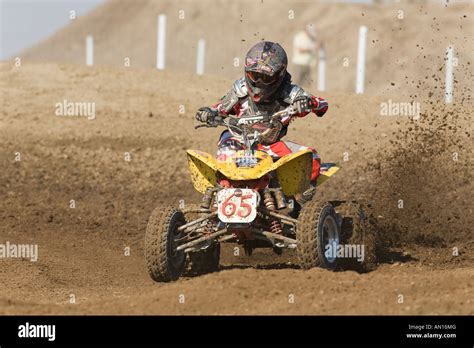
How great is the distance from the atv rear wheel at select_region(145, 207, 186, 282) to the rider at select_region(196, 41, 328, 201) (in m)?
0.98

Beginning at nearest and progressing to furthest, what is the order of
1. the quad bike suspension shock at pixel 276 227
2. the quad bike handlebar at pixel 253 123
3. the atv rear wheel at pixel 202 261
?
the quad bike suspension shock at pixel 276 227 < the quad bike handlebar at pixel 253 123 < the atv rear wheel at pixel 202 261

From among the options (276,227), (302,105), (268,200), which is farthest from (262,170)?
(302,105)

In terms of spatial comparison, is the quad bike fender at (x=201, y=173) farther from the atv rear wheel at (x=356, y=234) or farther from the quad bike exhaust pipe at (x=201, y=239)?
the atv rear wheel at (x=356, y=234)

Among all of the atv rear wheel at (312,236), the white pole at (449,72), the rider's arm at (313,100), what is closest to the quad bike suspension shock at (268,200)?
the atv rear wheel at (312,236)

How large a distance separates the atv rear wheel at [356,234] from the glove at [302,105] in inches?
44.3

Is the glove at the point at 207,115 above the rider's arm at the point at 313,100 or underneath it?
underneath

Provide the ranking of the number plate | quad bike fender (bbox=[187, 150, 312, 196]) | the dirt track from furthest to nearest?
quad bike fender (bbox=[187, 150, 312, 196]), the number plate, the dirt track

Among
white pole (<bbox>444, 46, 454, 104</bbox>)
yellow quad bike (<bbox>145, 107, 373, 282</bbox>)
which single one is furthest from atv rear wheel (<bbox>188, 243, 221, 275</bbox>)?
white pole (<bbox>444, 46, 454, 104</bbox>)

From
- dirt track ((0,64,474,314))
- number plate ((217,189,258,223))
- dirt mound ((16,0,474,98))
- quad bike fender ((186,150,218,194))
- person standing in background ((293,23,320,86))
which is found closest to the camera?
dirt track ((0,64,474,314))

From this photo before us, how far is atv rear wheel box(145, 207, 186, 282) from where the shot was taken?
9844 mm

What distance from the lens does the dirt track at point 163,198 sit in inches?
334

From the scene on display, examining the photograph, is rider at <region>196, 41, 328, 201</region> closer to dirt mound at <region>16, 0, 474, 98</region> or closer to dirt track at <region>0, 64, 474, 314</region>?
dirt track at <region>0, 64, 474, 314</region>
